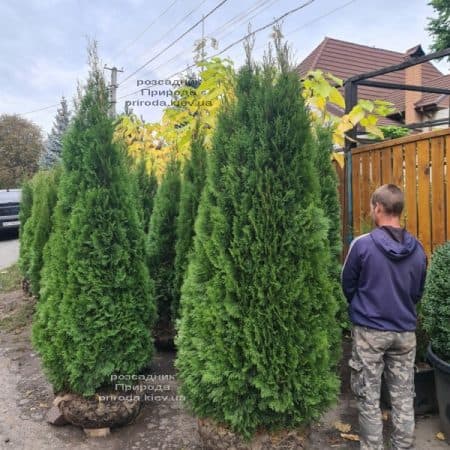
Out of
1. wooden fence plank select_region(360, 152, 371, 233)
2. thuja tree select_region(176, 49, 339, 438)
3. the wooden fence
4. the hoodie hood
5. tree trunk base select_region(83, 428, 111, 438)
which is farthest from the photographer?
wooden fence plank select_region(360, 152, 371, 233)

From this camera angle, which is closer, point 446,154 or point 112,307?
point 112,307

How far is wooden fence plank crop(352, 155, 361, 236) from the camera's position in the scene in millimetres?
4211

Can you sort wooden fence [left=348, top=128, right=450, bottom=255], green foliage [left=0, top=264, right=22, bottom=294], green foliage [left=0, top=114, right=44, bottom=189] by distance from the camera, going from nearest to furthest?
wooden fence [left=348, top=128, right=450, bottom=255] → green foliage [left=0, top=264, right=22, bottom=294] → green foliage [left=0, top=114, right=44, bottom=189]

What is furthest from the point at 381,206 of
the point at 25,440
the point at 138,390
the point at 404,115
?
the point at 404,115

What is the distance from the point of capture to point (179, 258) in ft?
12.5

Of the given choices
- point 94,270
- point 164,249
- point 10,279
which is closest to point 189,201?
point 164,249

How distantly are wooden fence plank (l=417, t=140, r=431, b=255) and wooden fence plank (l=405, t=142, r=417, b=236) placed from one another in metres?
0.05

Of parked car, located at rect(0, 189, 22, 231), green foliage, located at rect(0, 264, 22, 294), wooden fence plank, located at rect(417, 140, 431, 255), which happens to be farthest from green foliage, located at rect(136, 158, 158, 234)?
parked car, located at rect(0, 189, 22, 231)

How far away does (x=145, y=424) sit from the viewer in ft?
9.95

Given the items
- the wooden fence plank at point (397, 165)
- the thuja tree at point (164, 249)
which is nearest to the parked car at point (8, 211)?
the thuja tree at point (164, 249)

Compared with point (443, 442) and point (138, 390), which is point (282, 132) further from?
point (443, 442)

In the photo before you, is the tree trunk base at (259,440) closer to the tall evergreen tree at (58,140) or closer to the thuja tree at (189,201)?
the thuja tree at (189,201)

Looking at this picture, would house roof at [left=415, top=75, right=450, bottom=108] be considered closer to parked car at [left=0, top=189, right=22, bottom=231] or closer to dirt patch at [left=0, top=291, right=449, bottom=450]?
dirt patch at [left=0, top=291, right=449, bottom=450]

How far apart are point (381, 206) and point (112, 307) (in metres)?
1.84
